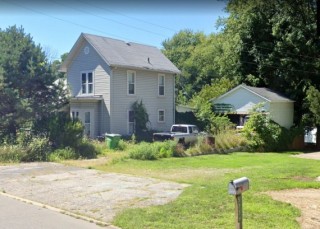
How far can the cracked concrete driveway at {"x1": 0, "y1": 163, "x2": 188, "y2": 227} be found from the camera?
893 cm

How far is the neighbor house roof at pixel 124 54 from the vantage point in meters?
28.4

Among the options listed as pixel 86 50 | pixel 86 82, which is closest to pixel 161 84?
pixel 86 82

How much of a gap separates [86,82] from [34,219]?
73.9 ft

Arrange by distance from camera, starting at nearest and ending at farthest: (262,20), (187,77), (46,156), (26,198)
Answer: (26,198) → (46,156) → (262,20) → (187,77)

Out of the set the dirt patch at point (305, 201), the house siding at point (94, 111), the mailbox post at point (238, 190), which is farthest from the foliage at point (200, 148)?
the mailbox post at point (238, 190)

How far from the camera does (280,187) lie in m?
11.3

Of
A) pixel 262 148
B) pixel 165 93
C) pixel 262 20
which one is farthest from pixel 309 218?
pixel 262 20

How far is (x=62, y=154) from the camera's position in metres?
18.7

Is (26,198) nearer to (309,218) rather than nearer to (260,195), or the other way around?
(260,195)

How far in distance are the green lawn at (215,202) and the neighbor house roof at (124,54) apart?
13820 mm

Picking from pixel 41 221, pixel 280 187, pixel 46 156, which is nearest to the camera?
pixel 41 221

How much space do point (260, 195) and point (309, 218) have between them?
2075 millimetres

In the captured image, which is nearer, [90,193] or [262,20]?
[90,193]

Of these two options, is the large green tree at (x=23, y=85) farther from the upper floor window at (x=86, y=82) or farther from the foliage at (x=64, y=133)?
the upper floor window at (x=86, y=82)
